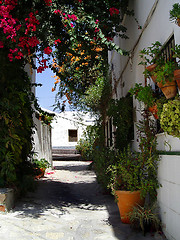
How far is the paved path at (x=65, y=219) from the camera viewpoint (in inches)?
140

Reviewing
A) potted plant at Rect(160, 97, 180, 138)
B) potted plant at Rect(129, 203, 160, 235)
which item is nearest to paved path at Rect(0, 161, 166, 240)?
potted plant at Rect(129, 203, 160, 235)

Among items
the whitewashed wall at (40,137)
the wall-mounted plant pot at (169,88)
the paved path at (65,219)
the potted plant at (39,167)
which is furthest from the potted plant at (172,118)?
the whitewashed wall at (40,137)

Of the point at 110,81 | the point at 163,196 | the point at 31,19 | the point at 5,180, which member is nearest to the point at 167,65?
the point at 163,196

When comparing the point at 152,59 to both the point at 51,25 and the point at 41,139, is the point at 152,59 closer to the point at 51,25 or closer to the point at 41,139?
the point at 51,25

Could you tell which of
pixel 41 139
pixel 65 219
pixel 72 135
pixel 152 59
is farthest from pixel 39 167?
pixel 72 135

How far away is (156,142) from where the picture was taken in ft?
12.7

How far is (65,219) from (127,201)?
1.13 meters

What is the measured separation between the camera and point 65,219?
173 inches

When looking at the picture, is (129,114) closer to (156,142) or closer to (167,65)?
(156,142)

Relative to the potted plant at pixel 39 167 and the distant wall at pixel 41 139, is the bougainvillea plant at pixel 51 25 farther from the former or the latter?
the distant wall at pixel 41 139

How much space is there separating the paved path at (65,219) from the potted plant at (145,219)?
139 millimetres

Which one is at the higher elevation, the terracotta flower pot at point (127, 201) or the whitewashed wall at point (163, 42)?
the whitewashed wall at point (163, 42)

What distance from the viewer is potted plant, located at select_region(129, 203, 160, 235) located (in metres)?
3.58

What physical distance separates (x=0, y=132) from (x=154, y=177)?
2923 mm
